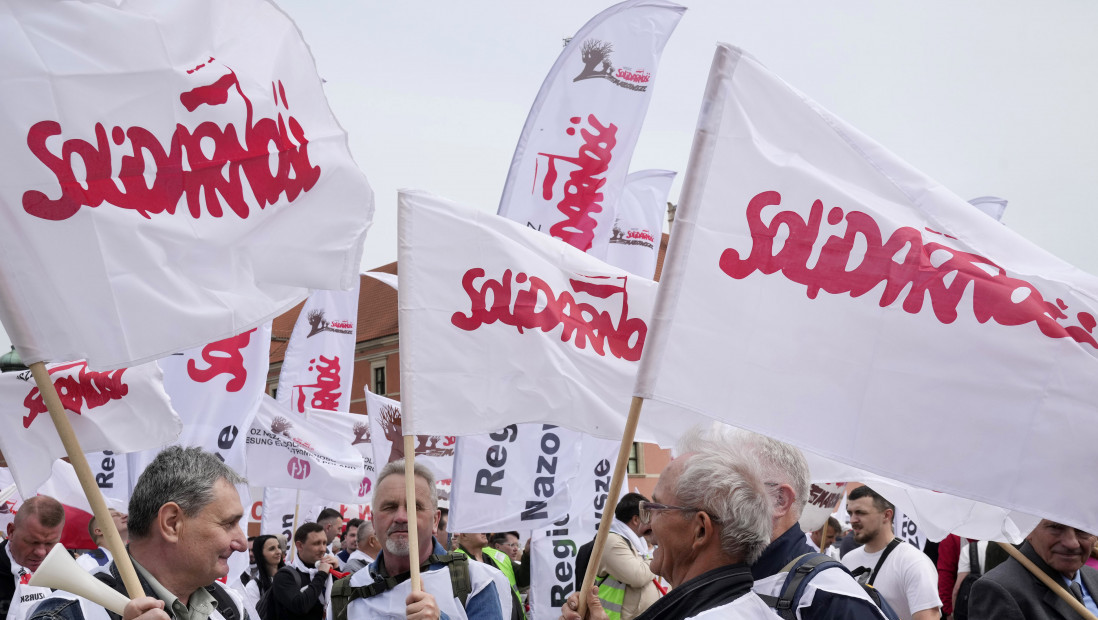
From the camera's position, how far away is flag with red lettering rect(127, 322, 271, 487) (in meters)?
8.52

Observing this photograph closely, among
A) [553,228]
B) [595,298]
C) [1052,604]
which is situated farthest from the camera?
[553,228]

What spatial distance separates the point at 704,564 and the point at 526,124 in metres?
5.65

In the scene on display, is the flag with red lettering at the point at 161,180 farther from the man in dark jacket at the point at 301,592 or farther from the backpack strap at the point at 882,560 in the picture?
the man in dark jacket at the point at 301,592

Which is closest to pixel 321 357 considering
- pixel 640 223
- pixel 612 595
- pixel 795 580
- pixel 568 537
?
pixel 640 223

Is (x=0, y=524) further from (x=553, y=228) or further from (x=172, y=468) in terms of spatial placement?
(x=172, y=468)

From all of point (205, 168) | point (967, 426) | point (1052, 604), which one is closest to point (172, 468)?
point (205, 168)

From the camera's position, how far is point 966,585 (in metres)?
8.12

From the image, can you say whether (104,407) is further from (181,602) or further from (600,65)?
(600,65)

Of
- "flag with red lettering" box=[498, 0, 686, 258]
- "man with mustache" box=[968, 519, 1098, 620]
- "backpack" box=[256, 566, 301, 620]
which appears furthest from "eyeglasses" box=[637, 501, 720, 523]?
"backpack" box=[256, 566, 301, 620]

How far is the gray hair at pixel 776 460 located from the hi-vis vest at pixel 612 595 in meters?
3.78

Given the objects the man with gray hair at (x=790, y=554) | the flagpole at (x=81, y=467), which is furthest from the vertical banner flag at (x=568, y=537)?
the flagpole at (x=81, y=467)

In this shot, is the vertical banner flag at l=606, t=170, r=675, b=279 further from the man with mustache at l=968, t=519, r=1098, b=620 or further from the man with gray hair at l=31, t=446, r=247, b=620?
the man with gray hair at l=31, t=446, r=247, b=620

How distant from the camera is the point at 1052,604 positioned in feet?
17.0

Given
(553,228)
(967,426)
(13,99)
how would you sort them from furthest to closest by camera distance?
(553,228)
(967,426)
(13,99)
